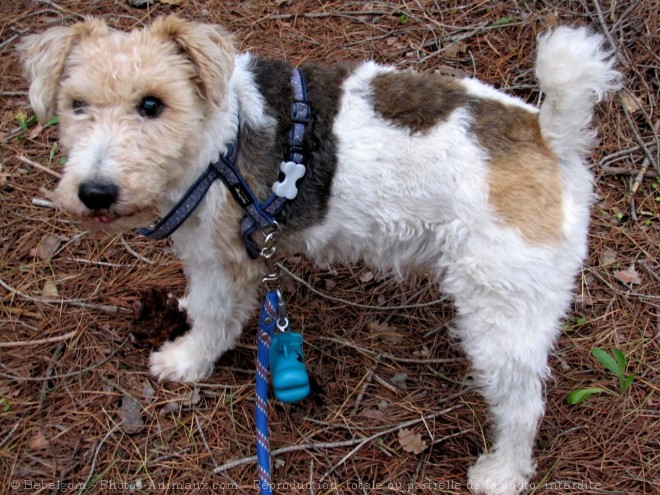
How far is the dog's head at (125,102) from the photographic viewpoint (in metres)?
2.38

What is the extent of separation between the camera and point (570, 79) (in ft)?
8.50

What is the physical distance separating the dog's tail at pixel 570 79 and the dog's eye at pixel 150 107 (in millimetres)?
1812

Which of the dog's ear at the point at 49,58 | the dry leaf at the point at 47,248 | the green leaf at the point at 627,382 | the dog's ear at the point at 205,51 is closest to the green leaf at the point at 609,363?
the green leaf at the point at 627,382

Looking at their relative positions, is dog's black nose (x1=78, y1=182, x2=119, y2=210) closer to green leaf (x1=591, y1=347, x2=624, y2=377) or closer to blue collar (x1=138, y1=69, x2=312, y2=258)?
blue collar (x1=138, y1=69, x2=312, y2=258)

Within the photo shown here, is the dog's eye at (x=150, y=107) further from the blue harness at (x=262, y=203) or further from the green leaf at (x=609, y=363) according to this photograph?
the green leaf at (x=609, y=363)

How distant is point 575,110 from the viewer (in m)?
2.66

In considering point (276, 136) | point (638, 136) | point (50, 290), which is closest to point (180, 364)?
point (50, 290)

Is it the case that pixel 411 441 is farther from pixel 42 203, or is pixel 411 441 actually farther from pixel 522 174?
pixel 42 203

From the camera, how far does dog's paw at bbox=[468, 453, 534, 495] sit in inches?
127

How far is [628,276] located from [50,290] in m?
4.21

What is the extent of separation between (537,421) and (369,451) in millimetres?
1010

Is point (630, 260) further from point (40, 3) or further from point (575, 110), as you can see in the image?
point (40, 3)

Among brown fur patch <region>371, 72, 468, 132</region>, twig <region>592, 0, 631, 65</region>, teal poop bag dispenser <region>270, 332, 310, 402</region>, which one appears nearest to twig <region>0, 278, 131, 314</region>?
teal poop bag dispenser <region>270, 332, 310, 402</region>

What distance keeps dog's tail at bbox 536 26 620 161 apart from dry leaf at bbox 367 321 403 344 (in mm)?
1853
